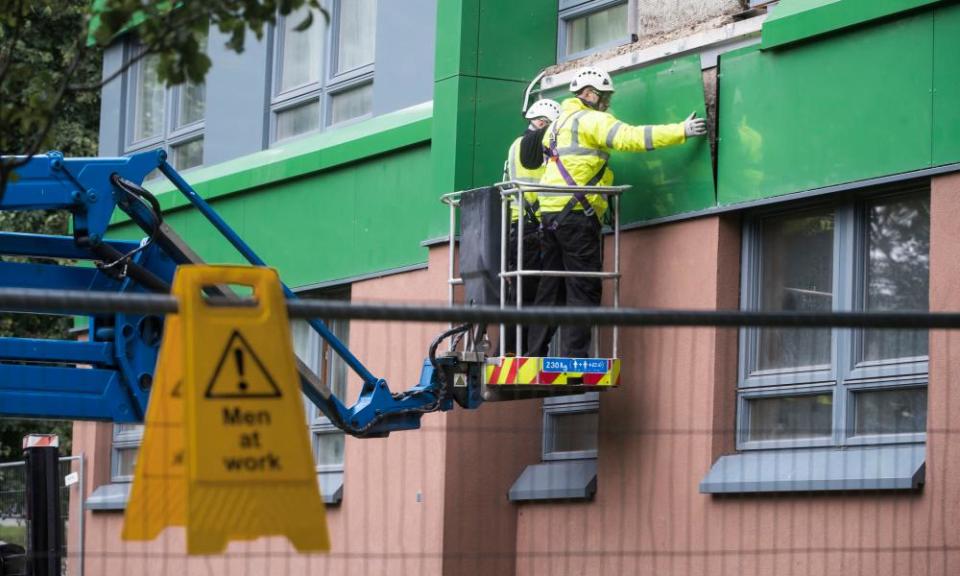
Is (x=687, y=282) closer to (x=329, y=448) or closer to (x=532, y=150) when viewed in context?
(x=532, y=150)

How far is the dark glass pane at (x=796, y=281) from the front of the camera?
9.88m

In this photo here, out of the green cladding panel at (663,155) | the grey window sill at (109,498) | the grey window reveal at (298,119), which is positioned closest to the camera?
the green cladding panel at (663,155)

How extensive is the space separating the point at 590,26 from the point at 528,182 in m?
1.99

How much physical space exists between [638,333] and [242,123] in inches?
271

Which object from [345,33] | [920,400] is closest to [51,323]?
[345,33]

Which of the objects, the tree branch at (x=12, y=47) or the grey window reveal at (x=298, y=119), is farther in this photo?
the grey window reveal at (x=298, y=119)

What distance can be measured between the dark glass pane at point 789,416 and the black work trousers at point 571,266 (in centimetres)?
115

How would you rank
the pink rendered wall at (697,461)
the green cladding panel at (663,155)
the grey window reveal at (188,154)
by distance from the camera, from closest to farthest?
the pink rendered wall at (697,461) < the green cladding panel at (663,155) < the grey window reveal at (188,154)

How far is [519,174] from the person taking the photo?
1117 cm

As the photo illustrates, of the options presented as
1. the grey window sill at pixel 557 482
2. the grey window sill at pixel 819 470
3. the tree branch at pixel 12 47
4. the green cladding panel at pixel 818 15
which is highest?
the green cladding panel at pixel 818 15

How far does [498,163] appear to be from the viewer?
483 inches

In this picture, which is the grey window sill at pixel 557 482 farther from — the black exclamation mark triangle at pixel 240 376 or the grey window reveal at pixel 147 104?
the grey window reveal at pixel 147 104

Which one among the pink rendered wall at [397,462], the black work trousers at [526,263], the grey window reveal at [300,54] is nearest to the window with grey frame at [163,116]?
the grey window reveal at [300,54]

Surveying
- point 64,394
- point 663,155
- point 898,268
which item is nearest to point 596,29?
point 663,155
